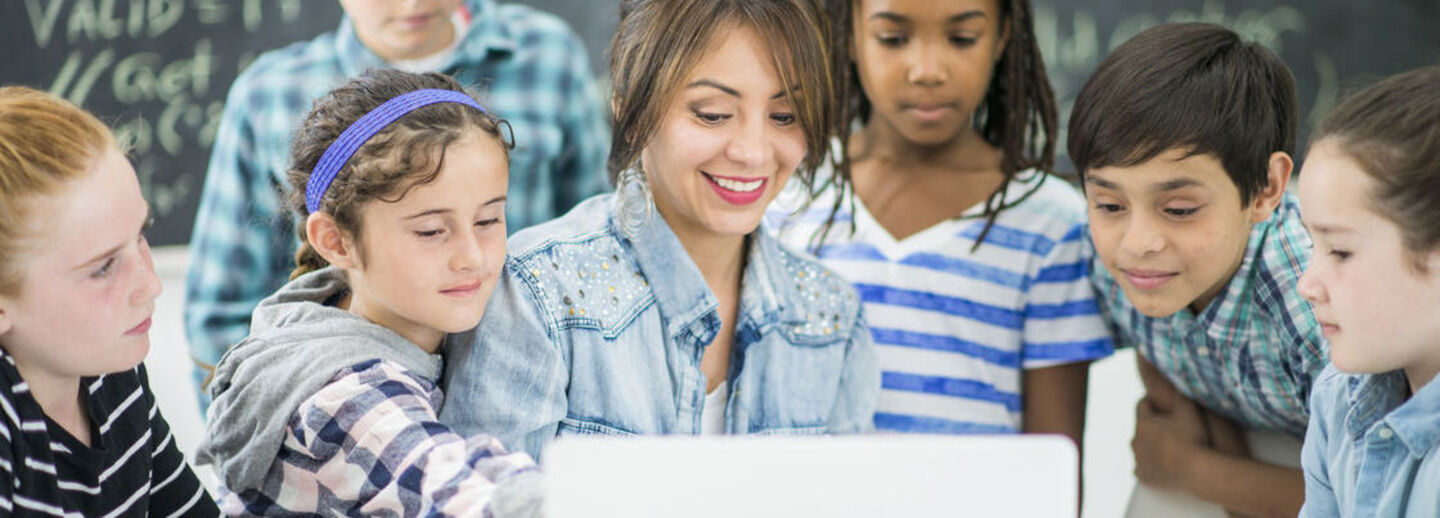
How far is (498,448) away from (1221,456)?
1008 millimetres

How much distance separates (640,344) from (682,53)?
11.6 inches

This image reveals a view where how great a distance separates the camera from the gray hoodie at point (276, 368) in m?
1.07

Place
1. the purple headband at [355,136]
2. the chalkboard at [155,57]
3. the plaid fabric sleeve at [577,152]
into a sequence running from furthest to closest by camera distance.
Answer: the chalkboard at [155,57]
the plaid fabric sleeve at [577,152]
the purple headband at [355,136]

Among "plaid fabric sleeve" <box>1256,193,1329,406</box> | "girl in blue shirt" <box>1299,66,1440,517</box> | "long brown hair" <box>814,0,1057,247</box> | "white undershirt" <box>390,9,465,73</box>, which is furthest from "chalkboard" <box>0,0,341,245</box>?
"girl in blue shirt" <box>1299,66,1440,517</box>

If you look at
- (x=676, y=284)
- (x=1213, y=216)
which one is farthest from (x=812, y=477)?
(x=1213, y=216)

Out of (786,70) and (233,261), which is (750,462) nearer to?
(786,70)

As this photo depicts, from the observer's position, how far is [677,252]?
1.38m

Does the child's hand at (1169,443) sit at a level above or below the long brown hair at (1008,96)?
below

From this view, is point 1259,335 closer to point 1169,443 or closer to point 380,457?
point 1169,443

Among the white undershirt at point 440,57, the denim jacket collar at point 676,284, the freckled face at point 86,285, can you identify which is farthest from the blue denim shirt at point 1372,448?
the white undershirt at point 440,57

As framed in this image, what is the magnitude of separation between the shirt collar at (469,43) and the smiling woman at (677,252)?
539 mm

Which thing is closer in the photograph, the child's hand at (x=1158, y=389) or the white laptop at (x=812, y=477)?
the white laptop at (x=812, y=477)

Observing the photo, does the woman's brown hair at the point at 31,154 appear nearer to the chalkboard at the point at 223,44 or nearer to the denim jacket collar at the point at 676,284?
the denim jacket collar at the point at 676,284

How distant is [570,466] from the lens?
73 centimetres
